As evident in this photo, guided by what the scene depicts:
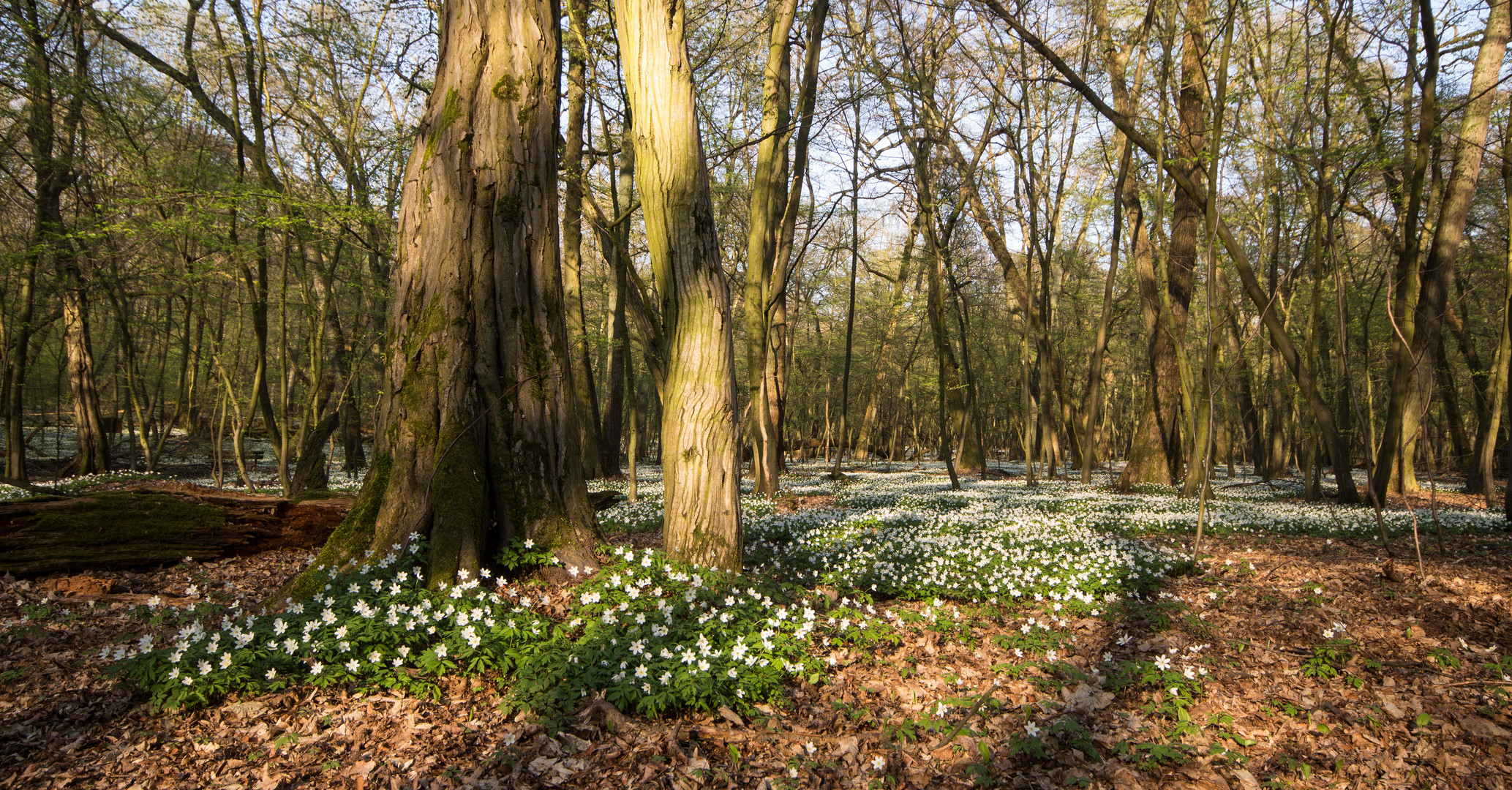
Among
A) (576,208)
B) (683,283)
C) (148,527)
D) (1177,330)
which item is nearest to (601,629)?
(683,283)

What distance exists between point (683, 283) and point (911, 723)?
3.51 meters

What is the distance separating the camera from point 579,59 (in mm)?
12359

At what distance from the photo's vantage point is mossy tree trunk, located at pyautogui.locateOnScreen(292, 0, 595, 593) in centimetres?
486

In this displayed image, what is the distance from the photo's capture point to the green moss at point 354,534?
14.5 feet

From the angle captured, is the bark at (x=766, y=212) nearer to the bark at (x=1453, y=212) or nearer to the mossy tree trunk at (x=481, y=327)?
the mossy tree trunk at (x=481, y=327)

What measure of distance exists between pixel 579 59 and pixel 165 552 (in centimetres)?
996

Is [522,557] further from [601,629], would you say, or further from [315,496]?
[315,496]

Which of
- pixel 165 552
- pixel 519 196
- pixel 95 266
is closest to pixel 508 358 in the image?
pixel 519 196

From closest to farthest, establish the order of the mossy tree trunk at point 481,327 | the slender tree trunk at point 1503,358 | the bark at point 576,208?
the mossy tree trunk at point 481,327 < the slender tree trunk at point 1503,358 < the bark at point 576,208

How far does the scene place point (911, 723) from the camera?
376cm

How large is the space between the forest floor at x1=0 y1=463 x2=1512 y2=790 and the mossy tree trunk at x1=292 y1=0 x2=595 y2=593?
1.42 meters

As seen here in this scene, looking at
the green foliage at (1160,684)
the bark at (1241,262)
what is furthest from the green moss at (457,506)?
the bark at (1241,262)

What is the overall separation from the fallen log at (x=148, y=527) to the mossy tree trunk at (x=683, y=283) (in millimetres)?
4865

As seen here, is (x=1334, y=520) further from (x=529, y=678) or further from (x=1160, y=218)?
(x=529, y=678)
